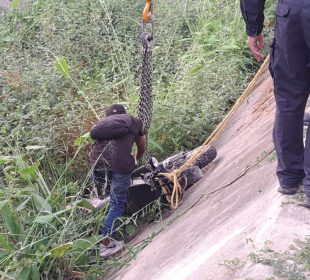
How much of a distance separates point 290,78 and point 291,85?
5cm

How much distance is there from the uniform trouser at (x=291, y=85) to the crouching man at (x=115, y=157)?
1.47 m

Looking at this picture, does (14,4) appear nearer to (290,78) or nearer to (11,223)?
(11,223)

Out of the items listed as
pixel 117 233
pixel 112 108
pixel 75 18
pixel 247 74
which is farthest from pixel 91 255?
pixel 75 18

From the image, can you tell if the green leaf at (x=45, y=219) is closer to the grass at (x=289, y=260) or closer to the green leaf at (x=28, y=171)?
the green leaf at (x=28, y=171)

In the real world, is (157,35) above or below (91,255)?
above

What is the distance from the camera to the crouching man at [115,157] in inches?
189

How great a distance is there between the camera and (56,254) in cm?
428

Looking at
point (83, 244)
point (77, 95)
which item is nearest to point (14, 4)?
point (77, 95)

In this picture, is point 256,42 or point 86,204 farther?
point 86,204

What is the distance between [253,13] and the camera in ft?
12.0

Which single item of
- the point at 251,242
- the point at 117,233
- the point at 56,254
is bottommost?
the point at 117,233

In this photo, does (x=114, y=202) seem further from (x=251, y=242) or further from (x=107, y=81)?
(x=107, y=81)

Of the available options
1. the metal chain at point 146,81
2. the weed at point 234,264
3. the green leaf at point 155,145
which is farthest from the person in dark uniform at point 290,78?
the green leaf at point 155,145

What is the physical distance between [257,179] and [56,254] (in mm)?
1420
